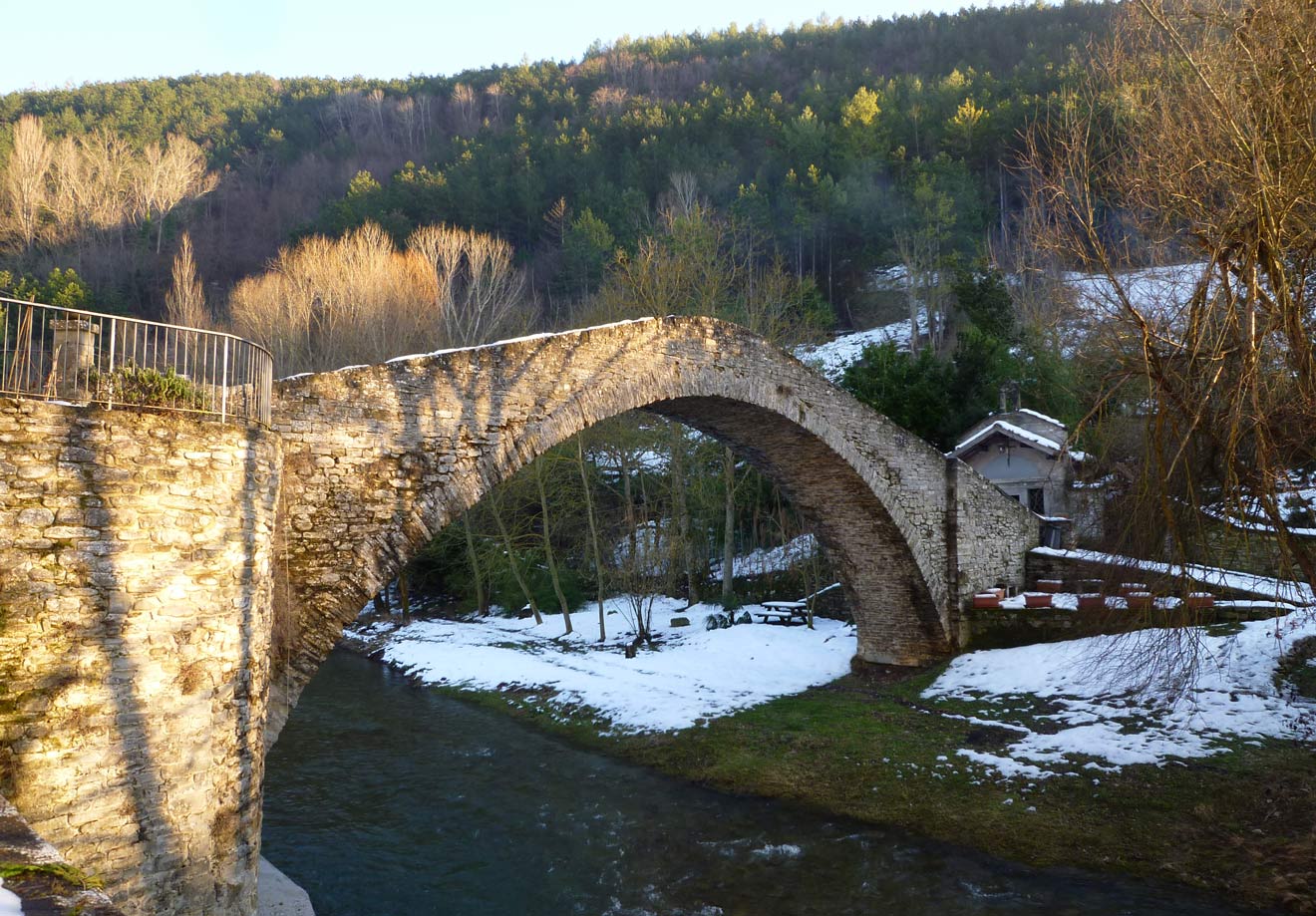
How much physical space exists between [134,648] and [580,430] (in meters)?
5.68

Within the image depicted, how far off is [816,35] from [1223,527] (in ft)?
172

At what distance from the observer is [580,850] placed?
8938mm

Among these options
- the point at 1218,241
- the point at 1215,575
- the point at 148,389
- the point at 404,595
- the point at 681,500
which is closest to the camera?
the point at 148,389

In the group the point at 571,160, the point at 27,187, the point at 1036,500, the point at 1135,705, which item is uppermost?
the point at 571,160

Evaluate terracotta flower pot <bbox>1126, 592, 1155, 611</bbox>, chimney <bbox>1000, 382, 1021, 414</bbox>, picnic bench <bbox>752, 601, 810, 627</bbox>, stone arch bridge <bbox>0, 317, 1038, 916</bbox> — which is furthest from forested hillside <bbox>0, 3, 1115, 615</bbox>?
stone arch bridge <bbox>0, 317, 1038, 916</bbox>

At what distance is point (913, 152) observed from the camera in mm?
37281

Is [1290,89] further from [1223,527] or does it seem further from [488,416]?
[488,416]

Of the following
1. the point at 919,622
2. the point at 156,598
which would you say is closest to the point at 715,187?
the point at 919,622

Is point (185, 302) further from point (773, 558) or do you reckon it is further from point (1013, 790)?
point (1013, 790)

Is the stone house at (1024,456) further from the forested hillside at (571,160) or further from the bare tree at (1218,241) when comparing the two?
the forested hillside at (571,160)

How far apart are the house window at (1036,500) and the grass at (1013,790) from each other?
7.33m

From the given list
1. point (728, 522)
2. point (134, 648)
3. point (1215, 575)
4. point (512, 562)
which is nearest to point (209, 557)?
point (134, 648)

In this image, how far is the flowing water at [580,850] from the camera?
7727mm

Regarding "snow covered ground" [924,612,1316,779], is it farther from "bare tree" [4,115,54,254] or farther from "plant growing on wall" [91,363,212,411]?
"bare tree" [4,115,54,254]
